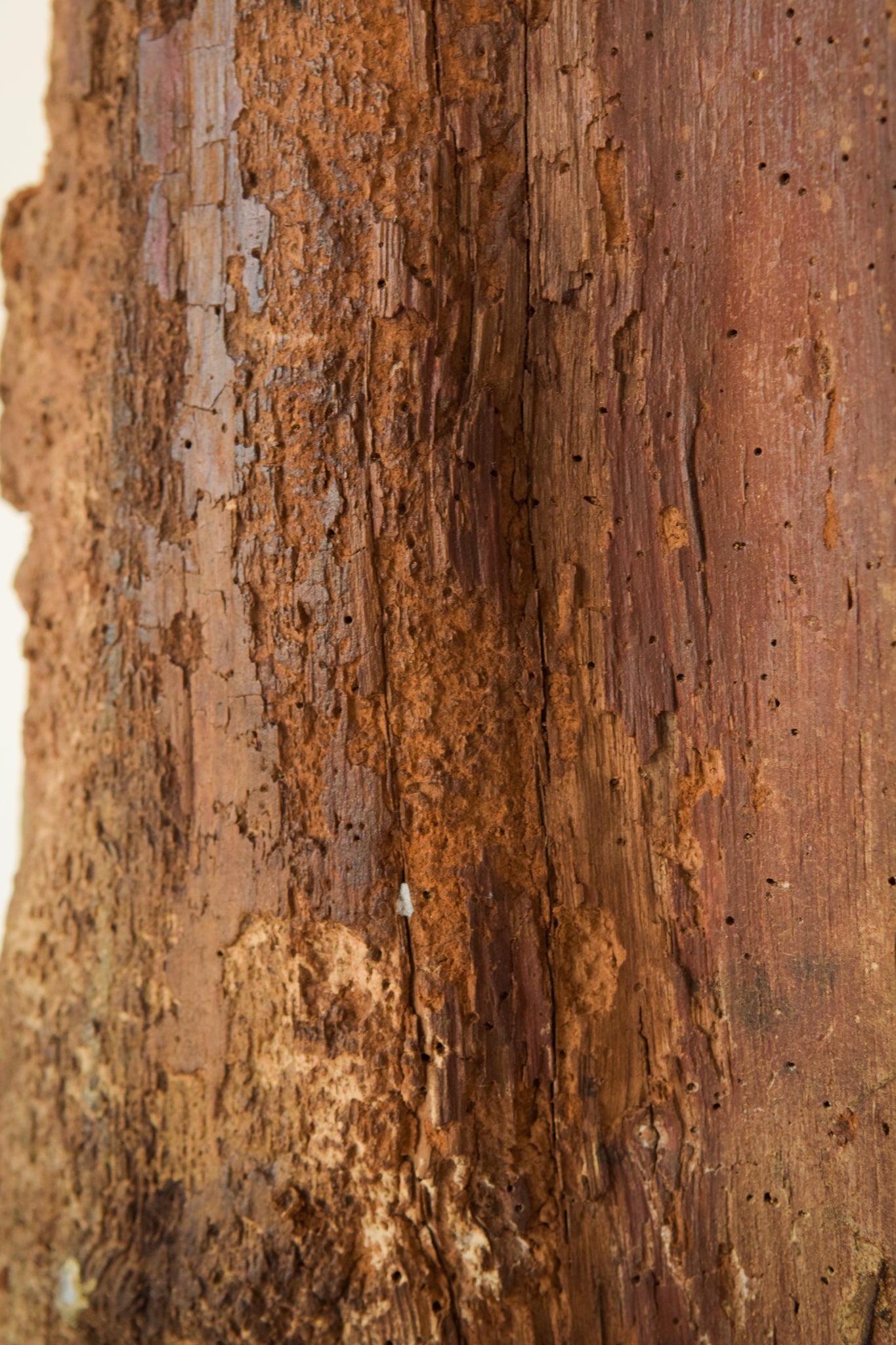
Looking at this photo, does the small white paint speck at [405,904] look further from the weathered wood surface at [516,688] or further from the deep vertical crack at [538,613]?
the deep vertical crack at [538,613]

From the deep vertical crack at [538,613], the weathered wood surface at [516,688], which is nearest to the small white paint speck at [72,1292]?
the weathered wood surface at [516,688]

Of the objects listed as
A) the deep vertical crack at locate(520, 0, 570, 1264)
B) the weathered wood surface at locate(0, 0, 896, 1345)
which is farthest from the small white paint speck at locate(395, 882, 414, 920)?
the deep vertical crack at locate(520, 0, 570, 1264)

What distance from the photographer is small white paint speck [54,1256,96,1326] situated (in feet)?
5.60

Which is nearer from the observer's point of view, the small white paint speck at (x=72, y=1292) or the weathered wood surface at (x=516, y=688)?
the weathered wood surface at (x=516, y=688)

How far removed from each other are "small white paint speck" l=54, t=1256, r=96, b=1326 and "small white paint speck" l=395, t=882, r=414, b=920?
81 cm

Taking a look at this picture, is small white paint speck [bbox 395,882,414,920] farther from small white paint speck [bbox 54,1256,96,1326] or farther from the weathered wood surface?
small white paint speck [bbox 54,1256,96,1326]

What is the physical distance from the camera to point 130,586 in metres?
1.73

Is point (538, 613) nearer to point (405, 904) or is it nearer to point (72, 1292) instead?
point (405, 904)

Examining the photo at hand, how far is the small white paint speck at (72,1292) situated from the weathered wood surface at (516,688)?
0.17 feet

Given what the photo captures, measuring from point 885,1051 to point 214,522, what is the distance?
49.6 inches

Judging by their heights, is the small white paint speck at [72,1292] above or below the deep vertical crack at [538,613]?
below

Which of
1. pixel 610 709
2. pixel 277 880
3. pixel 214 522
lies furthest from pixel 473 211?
pixel 277 880

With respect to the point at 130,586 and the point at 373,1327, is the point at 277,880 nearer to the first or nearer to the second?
the point at 130,586

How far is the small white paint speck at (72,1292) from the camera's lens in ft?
5.60
